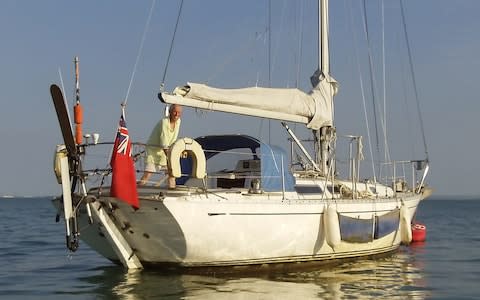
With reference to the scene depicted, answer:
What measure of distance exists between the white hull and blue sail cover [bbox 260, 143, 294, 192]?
0.28 metres

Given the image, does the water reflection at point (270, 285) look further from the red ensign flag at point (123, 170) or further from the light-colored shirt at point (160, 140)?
the light-colored shirt at point (160, 140)

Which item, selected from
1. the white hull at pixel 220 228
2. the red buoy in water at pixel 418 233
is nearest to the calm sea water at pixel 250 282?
the white hull at pixel 220 228

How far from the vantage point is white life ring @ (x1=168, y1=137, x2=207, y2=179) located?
13.7m

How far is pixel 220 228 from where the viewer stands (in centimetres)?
1439

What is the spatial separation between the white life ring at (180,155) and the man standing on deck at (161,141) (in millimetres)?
822

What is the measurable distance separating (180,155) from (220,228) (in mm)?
1847

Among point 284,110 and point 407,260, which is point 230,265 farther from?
point 407,260

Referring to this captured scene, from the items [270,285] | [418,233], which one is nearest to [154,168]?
[270,285]

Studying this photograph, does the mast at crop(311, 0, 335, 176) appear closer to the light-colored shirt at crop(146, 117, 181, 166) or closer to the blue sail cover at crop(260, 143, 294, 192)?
the blue sail cover at crop(260, 143, 294, 192)

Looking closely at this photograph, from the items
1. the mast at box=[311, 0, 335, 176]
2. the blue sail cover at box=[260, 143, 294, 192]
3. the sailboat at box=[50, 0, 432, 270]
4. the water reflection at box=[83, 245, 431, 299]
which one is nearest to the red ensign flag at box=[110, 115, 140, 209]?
the sailboat at box=[50, 0, 432, 270]

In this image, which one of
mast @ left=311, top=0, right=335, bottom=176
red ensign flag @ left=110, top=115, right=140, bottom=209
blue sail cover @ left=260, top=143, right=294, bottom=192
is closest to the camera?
red ensign flag @ left=110, top=115, right=140, bottom=209

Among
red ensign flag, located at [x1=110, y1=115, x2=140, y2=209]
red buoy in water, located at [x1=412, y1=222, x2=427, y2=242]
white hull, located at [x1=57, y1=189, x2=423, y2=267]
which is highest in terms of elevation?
red ensign flag, located at [x1=110, y1=115, x2=140, y2=209]

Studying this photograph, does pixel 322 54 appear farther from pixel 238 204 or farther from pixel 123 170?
pixel 123 170

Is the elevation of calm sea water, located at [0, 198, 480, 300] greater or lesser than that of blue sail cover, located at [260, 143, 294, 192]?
lesser
